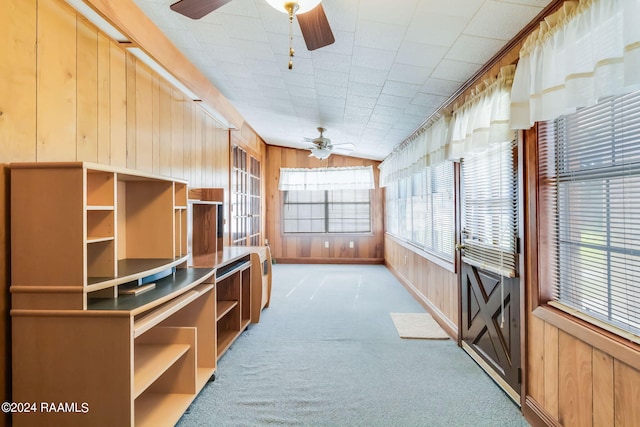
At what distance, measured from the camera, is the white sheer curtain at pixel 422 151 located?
3.01m

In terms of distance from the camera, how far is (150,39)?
2.18 metres

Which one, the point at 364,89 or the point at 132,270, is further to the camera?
the point at 364,89

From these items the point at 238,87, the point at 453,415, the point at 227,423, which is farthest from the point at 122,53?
the point at 453,415

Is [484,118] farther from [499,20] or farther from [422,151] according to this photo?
[422,151]

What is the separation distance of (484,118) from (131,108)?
8.10ft

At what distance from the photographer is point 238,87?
3688mm

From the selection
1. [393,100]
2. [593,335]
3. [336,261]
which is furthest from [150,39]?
[336,261]

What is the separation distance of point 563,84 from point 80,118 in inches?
97.3

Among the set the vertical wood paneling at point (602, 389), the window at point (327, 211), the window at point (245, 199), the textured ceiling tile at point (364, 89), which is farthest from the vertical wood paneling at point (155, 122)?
the window at point (327, 211)

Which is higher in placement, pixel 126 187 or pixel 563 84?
pixel 563 84

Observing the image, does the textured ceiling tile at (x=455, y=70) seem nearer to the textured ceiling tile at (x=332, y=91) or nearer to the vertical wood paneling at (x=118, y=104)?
the textured ceiling tile at (x=332, y=91)

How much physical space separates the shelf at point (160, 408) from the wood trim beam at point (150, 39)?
221 centimetres

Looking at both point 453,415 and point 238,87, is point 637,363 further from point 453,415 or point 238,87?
point 238,87

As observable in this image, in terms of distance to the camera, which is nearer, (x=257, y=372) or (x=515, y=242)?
(x=515, y=242)
